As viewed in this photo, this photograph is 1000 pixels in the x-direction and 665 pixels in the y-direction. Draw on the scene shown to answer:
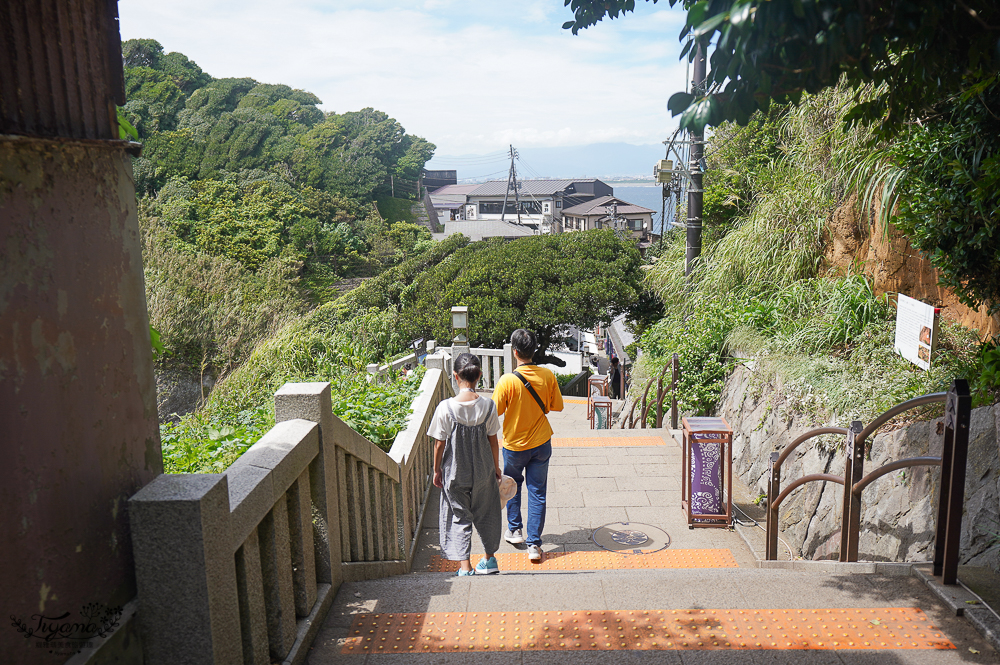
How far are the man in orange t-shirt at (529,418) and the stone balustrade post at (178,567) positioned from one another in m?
2.79

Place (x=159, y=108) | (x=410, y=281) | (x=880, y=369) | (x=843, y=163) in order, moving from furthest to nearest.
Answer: (x=159, y=108)
(x=410, y=281)
(x=843, y=163)
(x=880, y=369)

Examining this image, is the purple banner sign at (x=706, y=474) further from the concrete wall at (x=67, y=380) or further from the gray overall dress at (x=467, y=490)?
the concrete wall at (x=67, y=380)

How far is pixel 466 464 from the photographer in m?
4.10

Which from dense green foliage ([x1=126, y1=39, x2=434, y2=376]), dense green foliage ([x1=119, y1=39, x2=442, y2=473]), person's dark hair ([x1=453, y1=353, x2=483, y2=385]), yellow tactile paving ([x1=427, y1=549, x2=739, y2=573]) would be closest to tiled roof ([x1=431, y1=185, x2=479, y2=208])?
dense green foliage ([x1=119, y1=39, x2=442, y2=473])

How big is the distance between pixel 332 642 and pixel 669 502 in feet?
13.1

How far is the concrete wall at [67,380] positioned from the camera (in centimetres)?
149

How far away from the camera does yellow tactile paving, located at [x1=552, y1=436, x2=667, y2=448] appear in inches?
Answer: 309

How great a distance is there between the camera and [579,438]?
8422 millimetres

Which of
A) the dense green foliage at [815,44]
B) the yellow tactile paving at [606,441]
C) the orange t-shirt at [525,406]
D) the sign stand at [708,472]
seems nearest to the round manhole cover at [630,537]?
the sign stand at [708,472]

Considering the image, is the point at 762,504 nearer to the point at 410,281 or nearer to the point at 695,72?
the point at 695,72

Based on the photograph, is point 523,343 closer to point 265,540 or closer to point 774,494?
point 774,494

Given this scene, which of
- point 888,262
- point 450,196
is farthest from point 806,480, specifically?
point 450,196

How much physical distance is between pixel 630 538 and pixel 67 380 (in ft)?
14.9

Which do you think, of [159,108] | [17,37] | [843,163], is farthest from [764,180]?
[159,108]
